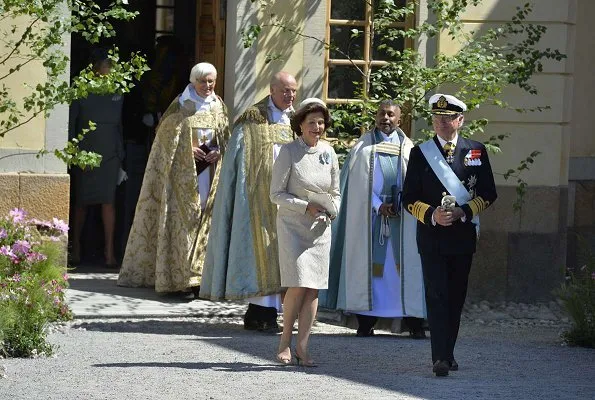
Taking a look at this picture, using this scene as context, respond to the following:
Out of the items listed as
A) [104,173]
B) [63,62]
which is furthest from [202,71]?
[104,173]

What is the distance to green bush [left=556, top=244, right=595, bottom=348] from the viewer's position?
38.4ft

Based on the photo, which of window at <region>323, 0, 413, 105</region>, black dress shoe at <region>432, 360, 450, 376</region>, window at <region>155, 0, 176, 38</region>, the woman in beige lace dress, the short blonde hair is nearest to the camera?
black dress shoe at <region>432, 360, 450, 376</region>

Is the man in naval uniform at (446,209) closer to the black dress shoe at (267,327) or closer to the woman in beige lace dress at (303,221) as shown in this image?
the woman in beige lace dress at (303,221)

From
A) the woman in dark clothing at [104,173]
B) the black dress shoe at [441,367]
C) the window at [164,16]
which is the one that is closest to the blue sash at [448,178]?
the black dress shoe at [441,367]

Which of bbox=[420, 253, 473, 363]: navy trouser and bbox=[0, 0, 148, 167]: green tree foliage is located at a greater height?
bbox=[0, 0, 148, 167]: green tree foliage

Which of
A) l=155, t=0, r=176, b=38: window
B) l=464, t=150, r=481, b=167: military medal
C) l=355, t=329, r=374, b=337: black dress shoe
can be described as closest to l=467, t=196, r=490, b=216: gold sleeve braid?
l=464, t=150, r=481, b=167: military medal

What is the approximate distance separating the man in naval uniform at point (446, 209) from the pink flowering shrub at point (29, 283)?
2.47 metres

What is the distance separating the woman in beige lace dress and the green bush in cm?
238

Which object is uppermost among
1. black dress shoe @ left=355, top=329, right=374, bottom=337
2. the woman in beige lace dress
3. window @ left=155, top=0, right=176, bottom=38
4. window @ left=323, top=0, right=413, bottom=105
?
window @ left=155, top=0, right=176, bottom=38

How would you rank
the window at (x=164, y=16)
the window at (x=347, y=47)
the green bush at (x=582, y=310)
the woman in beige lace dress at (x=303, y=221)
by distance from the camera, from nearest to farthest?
1. the woman in beige lace dress at (x=303, y=221)
2. the green bush at (x=582, y=310)
3. the window at (x=347, y=47)
4. the window at (x=164, y=16)

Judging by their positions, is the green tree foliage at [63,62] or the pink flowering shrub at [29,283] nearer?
the pink flowering shrub at [29,283]

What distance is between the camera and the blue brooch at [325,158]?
408 inches

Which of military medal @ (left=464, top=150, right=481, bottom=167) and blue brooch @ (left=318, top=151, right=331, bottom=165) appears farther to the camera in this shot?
blue brooch @ (left=318, top=151, right=331, bottom=165)

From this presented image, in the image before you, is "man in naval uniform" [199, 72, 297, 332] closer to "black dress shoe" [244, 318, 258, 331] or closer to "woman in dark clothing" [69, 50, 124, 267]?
"black dress shoe" [244, 318, 258, 331]
